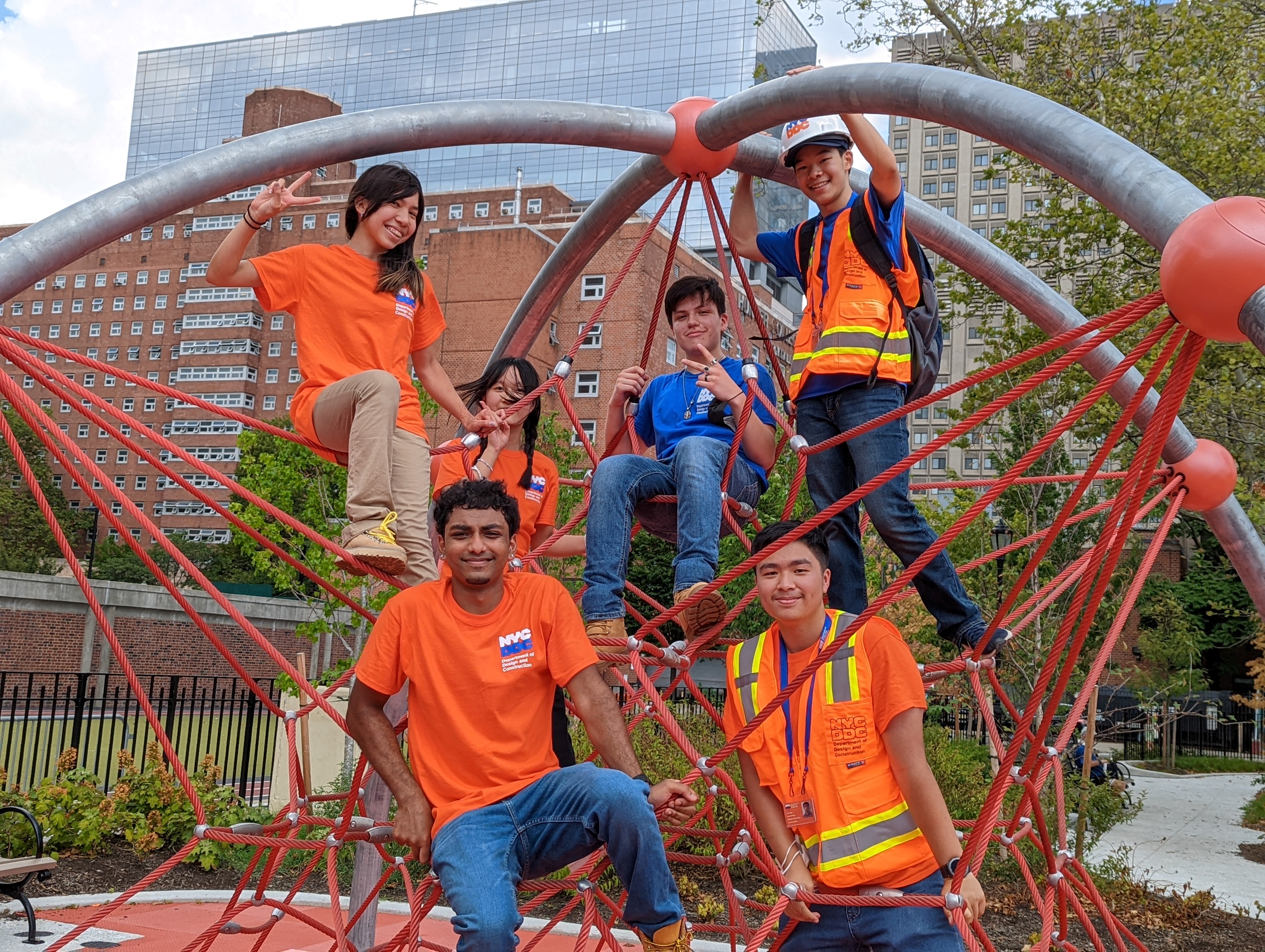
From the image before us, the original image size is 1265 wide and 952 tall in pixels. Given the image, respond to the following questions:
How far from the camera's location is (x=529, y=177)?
78375mm

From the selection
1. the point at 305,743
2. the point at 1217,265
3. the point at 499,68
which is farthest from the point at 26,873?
the point at 499,68

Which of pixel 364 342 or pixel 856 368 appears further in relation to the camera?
pixel 364 342

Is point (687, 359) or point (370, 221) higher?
point (370, 221)

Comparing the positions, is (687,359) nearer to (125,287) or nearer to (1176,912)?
(1176,912)

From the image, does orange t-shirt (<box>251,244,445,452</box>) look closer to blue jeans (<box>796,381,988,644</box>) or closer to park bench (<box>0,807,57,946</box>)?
blue jeans (<box>796,381,988,644</box>)

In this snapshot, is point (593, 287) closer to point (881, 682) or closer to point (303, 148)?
point (303, 148)

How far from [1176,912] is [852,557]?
5.33 metres

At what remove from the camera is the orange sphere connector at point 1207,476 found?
4.91m

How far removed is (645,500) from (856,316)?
3.20 ft

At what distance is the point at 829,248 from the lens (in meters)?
3.76

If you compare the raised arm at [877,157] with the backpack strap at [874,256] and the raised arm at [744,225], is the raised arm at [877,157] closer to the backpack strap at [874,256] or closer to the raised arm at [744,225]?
the backpack strap at [874,256]

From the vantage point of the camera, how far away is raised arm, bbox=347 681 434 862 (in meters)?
2.75

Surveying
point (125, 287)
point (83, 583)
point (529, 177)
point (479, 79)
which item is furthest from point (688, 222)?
point (83, 583)

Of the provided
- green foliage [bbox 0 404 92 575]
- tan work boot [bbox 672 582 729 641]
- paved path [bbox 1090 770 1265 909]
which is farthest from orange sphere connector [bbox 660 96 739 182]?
green foliage [bbox 0 404 92 575]
